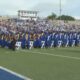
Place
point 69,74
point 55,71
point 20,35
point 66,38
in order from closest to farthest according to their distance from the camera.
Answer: point 69,74 → point 55,71 → point 20,35 → point 66,38

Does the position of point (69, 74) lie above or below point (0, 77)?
below

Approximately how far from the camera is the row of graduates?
27.2 m

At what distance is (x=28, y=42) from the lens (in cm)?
2716

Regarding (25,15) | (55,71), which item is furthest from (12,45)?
(25,15)

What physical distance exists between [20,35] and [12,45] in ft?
6.87

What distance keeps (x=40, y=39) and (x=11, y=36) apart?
2.43 m

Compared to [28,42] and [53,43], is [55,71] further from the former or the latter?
[53,43]

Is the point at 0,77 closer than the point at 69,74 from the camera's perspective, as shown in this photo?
Yes

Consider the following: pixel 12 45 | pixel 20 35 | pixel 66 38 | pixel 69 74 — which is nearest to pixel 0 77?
pixel 69 74

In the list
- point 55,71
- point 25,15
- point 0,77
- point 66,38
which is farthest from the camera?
point 25,15

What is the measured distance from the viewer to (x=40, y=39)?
2830 centimetres

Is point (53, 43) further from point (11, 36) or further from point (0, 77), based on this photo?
point (0, 77)

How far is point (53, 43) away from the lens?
29578 mm

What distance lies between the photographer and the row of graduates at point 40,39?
2725 cm
